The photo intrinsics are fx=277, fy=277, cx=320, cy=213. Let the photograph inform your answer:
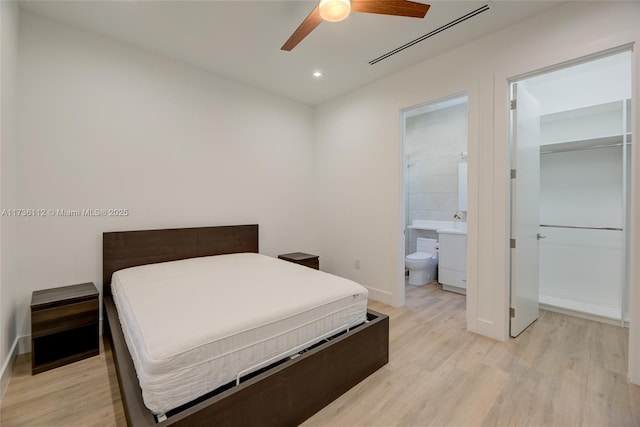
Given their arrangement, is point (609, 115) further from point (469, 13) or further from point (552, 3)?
point (469, 13)

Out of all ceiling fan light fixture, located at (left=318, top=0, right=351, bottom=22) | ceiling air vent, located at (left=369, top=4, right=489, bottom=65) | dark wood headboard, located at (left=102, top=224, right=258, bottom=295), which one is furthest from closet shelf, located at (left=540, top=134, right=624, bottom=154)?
dark wood headboard, located at (left=102, top=224, right=258, bottom=295)

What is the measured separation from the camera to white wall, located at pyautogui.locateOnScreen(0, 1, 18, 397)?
72.4 inches

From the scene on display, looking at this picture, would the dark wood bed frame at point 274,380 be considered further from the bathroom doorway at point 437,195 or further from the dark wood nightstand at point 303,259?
the bathroom doorway at point 437,195

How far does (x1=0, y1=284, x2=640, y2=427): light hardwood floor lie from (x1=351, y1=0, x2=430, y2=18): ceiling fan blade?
2.41 m

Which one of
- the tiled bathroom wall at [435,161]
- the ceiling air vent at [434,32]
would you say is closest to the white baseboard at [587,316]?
the tiled bathroom wall at [435,161]

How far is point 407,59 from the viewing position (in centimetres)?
300

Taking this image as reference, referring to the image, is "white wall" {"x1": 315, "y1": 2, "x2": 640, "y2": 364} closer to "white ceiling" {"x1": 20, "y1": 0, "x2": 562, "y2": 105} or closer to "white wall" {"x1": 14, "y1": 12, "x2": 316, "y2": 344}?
"white ceiling" {"x1": 20, "y1": 0, "x2": 562, "y2": 105}

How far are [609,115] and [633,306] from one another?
232 cm

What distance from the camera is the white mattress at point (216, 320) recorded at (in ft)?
3.94

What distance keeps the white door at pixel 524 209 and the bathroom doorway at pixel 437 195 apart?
991mm

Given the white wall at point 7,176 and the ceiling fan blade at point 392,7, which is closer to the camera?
the ceiling fan blade at point 392,7

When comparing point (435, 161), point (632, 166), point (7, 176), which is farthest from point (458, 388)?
point (435, 161)

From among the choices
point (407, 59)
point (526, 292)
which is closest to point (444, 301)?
point (526, 292)

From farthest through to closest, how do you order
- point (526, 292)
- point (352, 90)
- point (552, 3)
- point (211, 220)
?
point (352, 90) < point (211, 220) < point (526, 292) < point (552, 3)
